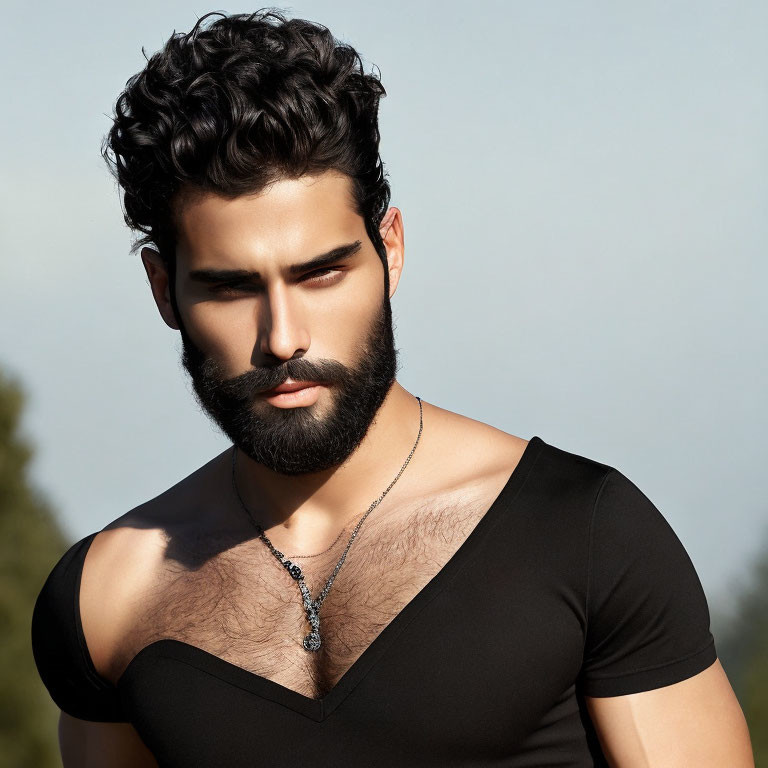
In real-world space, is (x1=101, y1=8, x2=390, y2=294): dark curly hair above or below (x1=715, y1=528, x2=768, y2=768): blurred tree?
above

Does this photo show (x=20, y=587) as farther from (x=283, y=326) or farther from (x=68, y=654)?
(x=283, y=326)

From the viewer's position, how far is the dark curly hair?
3.27 meters

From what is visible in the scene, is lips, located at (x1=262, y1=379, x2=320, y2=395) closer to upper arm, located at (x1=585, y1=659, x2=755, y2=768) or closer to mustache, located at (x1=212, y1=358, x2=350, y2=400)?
mustache, located at (x1=212, y1=358, x2=350, y2=400)

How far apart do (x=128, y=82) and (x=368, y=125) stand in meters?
0.81

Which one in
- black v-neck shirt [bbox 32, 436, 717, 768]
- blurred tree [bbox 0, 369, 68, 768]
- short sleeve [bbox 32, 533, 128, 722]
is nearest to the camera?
black v-neck shirt [bbox 32, 436, 717, 768]

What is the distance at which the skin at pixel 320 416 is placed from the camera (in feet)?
9.99

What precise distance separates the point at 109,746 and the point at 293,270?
1753 millimetres

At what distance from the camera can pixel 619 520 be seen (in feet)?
10.2

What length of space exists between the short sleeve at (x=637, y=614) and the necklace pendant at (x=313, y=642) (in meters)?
0.76

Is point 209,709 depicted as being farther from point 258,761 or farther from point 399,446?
point 399,446

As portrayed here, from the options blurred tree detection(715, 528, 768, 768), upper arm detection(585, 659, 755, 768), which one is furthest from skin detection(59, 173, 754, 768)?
blurred tree detection(715, 528, 768, 768)

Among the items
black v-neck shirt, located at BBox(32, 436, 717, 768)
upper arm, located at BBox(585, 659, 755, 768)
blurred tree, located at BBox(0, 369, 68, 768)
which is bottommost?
blurred tree, located at BBox(0, 369, 68, 768)

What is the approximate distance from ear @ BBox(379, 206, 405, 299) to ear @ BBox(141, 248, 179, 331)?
73cm

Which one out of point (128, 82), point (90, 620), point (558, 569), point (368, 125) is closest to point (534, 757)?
point (558, 569)
